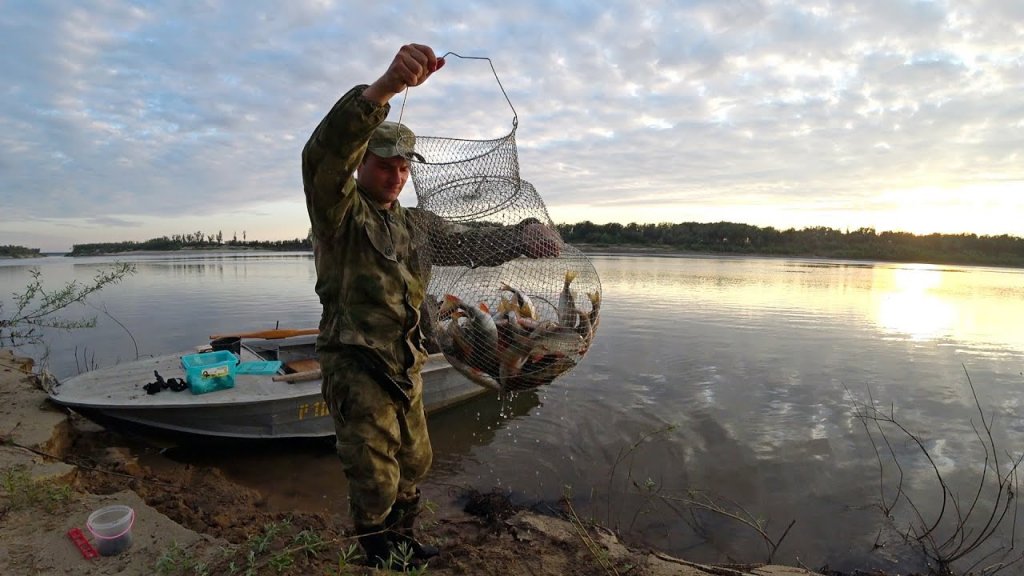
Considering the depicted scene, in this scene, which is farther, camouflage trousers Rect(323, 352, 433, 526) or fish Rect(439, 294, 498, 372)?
fish Rect(439, 294, 498, 372)

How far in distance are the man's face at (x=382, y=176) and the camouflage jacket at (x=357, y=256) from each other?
63 millimetres

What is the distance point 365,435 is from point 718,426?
228 inches

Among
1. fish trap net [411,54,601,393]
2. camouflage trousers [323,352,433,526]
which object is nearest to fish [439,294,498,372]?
fish trap net [411,54,601,393]

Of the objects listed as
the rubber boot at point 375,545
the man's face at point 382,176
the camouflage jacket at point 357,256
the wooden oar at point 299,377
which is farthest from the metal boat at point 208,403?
the man's face at point 382,176

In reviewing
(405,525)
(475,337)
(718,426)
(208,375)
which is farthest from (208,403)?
(718,426)

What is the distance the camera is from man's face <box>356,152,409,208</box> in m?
2.77

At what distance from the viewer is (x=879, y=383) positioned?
8695 mm

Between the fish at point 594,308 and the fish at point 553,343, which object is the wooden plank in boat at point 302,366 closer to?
the fish at point 553,343

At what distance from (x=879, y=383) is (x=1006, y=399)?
1596 millimetres

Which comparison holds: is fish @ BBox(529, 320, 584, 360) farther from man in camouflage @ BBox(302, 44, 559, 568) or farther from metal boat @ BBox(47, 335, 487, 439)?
metal boat @ BBox(47, 335, 487, 439)

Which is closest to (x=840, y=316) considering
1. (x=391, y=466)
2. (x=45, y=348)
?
(x=391, y=466)

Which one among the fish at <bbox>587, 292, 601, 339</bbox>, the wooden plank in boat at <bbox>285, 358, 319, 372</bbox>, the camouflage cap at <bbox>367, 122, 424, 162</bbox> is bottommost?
the wooden plank in boat at <bbox>285, 358, 319, 372</bbox>

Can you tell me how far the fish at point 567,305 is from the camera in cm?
377

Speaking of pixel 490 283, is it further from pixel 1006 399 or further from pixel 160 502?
pixel 1006 399
